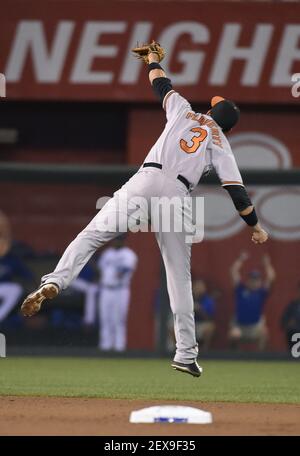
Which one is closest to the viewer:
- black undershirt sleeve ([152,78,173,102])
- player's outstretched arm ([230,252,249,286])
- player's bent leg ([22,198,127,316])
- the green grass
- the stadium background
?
player's bent leg ([22,198,127,316])

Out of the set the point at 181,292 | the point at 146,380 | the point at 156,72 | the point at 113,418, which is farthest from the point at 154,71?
the point at 146,380

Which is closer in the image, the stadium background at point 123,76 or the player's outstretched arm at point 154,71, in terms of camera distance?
the player's outstretched arm at point 154,71

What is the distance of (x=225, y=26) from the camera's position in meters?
13.7

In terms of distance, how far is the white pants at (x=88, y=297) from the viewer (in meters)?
11.5

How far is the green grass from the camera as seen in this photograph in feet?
23.8

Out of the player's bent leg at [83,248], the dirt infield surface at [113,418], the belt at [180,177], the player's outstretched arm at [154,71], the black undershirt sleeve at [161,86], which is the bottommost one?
the dirt infield surface at [113,418]

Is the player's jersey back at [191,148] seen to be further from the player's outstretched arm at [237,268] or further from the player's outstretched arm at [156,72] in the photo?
the player's outstretched arm at [237,268]

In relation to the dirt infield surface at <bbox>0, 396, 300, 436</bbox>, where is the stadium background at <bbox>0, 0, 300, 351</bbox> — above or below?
above

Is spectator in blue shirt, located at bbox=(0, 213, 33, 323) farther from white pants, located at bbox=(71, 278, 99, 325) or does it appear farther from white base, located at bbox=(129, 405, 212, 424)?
white base, located at bbox=(129, 405, 212, 424)

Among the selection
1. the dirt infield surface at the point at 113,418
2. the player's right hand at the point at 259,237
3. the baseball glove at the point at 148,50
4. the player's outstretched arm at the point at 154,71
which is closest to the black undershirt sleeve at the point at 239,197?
the player's right hand at the point at 259,237

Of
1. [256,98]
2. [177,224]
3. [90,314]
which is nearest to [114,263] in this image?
[90,314]

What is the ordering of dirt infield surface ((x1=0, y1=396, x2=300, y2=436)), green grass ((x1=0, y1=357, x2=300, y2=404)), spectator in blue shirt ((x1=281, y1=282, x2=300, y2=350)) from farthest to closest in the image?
spectator in blue shirt ((x1=281, y1=282, x2=300, y2=350))
green grass ((x1=0, y1=357, x2=300, y2=404))
dirt infield surface ((x1=0, y1=396, x2=300, y2=436))

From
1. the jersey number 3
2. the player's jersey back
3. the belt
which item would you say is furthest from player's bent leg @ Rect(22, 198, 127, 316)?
the jersey number 3

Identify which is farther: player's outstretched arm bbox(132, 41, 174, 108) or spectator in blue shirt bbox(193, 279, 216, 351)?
spectator in blue shirt bbox(193, 279, 216, 351)
